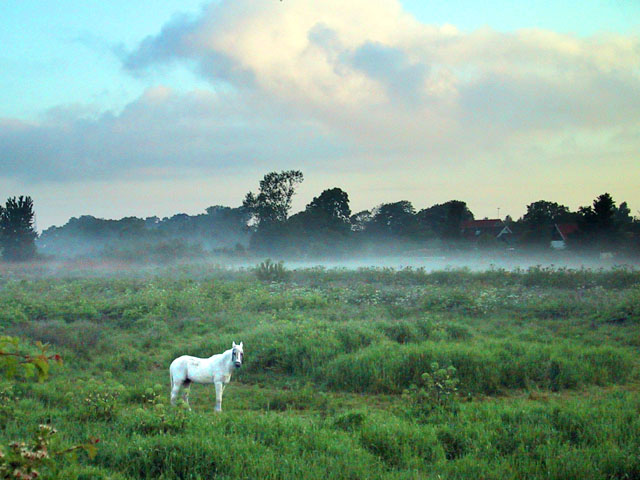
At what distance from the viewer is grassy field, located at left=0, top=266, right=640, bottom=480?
241 inches

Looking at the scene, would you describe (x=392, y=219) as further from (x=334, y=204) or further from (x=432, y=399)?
(x=432, y=399)

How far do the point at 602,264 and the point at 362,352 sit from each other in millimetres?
31805

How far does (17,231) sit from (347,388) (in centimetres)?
4699

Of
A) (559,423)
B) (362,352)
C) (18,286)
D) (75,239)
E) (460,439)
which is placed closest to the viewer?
(460,439)

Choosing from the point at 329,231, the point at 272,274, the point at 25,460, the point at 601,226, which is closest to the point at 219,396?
the point at 25,460

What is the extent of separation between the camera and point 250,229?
75062 mm

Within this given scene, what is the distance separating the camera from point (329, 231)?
63.0 m

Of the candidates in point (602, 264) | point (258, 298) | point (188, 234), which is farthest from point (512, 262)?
point (188, 234)

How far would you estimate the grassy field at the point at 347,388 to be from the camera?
20.1ft

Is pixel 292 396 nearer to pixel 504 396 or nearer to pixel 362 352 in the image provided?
pixel 362 352

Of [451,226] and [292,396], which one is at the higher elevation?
[451,226]

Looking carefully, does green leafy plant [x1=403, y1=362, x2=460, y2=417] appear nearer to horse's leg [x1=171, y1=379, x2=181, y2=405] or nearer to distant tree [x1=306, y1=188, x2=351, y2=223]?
horse's leg [x1=171, y1=379, x2=181, y2=405]

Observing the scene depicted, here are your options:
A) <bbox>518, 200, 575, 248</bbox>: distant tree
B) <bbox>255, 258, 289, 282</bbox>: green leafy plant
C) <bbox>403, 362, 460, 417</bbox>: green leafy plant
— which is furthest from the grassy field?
<bbox>518, 200, 575, 248</bbox>: distant tree

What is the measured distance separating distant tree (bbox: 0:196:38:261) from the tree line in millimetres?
80
